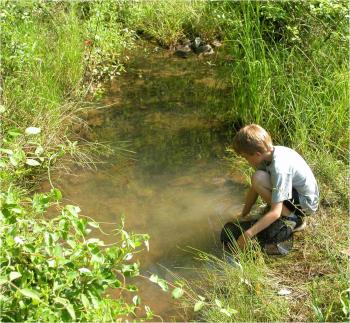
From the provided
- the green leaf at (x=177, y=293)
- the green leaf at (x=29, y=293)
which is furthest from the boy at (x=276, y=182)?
the green leaf at (x=29, y=293)

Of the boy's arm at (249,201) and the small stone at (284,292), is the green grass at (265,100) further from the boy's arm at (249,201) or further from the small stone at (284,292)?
the boy's arm at (249,201)

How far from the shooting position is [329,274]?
289 cm

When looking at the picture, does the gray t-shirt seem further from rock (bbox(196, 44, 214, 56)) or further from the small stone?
rock (bbox(196, 44, 214, 56))

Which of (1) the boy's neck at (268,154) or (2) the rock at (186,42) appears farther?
(2) the rock at (186,42)

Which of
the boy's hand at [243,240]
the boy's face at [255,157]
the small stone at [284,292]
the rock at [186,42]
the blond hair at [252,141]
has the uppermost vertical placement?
the blond hair at [252,141]

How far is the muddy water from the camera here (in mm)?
3643

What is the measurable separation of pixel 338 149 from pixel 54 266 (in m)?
2.76

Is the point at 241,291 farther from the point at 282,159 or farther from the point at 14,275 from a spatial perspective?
the point at 14,275

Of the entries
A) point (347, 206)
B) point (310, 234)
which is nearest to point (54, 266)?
point (310, 234)

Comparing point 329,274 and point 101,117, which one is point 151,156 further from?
point 329,274

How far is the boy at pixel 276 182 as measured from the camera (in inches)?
125

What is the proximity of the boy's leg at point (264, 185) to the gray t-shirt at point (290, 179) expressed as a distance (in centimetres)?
5

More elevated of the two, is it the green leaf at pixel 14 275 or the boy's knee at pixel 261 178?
the green leaf at pixel 14 275

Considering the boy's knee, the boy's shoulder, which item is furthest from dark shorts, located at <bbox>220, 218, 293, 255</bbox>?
the boy's shoulder
